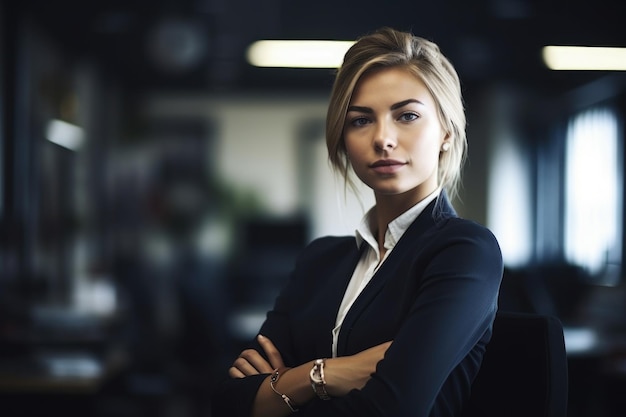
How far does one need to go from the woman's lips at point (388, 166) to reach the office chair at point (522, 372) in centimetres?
33

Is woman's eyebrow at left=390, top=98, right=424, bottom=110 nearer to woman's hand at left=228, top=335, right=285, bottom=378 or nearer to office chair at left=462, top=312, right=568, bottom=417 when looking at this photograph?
office chair at left=462, top=312, right=568, bottom=417

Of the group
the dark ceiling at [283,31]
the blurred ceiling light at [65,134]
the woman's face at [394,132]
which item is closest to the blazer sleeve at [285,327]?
the woman's face at [394,132]

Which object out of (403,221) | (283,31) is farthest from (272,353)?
(283,31)

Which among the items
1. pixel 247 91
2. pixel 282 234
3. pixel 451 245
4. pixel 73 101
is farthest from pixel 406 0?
pixel 451 245

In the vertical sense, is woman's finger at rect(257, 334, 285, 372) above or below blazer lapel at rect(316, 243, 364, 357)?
below

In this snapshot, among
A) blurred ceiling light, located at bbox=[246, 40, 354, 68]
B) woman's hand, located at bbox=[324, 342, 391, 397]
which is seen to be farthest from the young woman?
blurred ceiling light, located at bbox=[246, 40, 354, 68]

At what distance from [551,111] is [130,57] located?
11.7 ft

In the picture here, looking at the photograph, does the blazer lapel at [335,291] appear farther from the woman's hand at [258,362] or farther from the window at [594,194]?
the window at [594,194]

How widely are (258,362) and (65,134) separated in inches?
Answer: 207

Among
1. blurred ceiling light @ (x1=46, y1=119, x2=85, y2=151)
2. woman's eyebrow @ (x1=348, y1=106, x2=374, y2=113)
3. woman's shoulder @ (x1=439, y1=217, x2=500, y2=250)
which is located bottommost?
woman's shoulder @ (x1=439, y1=217, x2=500, y2=250)

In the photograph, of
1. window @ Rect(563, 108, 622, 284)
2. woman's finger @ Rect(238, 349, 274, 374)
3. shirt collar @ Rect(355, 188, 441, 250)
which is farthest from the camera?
window @ Rect(563, 108, 622, 284)

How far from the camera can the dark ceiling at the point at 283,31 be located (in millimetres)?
6320

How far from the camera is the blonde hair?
5.02 feet

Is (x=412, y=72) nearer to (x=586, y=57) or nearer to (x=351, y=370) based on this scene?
(x=351, y=370)
